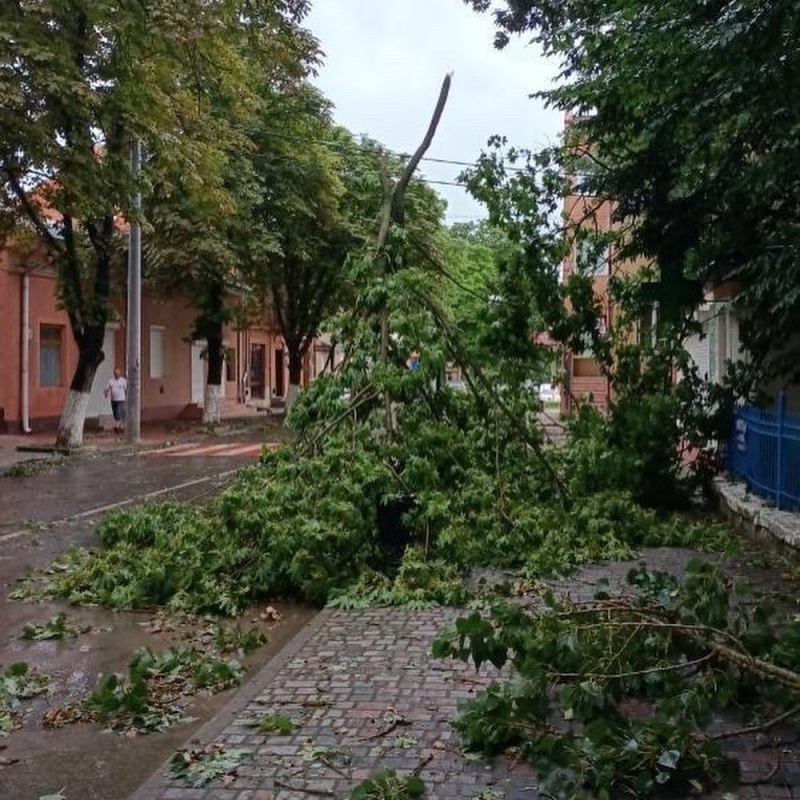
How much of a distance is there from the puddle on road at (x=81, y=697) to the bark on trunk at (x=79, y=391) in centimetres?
1320

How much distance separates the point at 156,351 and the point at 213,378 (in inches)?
173

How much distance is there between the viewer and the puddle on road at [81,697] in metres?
4.35

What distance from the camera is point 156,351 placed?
32.2 metres

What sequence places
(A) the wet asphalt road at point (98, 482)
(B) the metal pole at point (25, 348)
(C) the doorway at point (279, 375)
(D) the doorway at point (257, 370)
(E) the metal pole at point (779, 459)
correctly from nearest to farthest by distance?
(E) the metal pole at point (779, 459)
(A) the wet asphalt road at point (98, 482)
(B) the metal pole at point (25, 348)
(D) the doorway at point (257, 370)
(C) the doorway at point (279, 375)

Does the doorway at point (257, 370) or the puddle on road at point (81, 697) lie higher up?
the doorway at point (257, 370)

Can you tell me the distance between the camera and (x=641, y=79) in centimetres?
790

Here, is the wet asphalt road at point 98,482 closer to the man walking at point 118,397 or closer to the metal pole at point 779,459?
the man walking at point 118,397

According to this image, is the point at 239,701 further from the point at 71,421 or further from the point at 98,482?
the point at 71,421

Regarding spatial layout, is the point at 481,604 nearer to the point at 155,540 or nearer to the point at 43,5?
the point at 155,540

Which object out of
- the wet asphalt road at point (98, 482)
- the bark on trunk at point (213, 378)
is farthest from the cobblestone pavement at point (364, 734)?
the bark on trunk at point (213, 378)

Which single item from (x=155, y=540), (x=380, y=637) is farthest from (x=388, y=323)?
(x=380, y=637)

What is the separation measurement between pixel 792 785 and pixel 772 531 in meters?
5.57

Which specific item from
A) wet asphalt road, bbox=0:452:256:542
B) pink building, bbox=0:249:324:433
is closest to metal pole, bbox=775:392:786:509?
wet asphalt road, bbox=0:452:256:542

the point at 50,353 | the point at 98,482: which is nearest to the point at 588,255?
the point at 98,482
